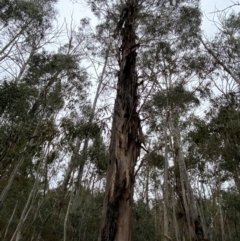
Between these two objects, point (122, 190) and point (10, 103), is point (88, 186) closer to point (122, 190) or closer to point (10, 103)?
point (10, 103)

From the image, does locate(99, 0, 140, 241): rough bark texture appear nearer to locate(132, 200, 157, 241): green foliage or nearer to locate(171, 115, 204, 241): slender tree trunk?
locate(171, 115, 204, 241): slender tree trunk

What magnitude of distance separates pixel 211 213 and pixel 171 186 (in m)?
3.84

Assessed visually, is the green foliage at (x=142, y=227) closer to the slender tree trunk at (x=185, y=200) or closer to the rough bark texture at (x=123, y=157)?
the slender tree trunk at (x=185, y=200)

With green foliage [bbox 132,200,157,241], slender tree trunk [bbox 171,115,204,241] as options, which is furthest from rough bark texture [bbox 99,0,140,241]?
green foliage [bbox 132,200,157,241]

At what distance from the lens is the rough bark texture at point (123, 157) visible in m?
1.78

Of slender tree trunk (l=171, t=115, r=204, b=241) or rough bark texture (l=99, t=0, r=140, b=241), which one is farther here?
slender tree trunk (l=171, t=115, r=204, b=241)

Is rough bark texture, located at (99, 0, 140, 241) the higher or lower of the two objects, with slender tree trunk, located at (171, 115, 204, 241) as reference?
lower

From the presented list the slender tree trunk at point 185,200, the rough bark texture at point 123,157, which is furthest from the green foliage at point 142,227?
the rough bark texture at point 123,157

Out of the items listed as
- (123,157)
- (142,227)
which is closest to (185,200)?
(142,227)

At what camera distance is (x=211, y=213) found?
1185cm

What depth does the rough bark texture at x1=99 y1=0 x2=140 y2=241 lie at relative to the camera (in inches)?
70.2

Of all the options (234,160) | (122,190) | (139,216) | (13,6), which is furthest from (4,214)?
(122,190)

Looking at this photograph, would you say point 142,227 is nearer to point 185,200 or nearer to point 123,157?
point 185,200

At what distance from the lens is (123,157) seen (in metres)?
2.13
